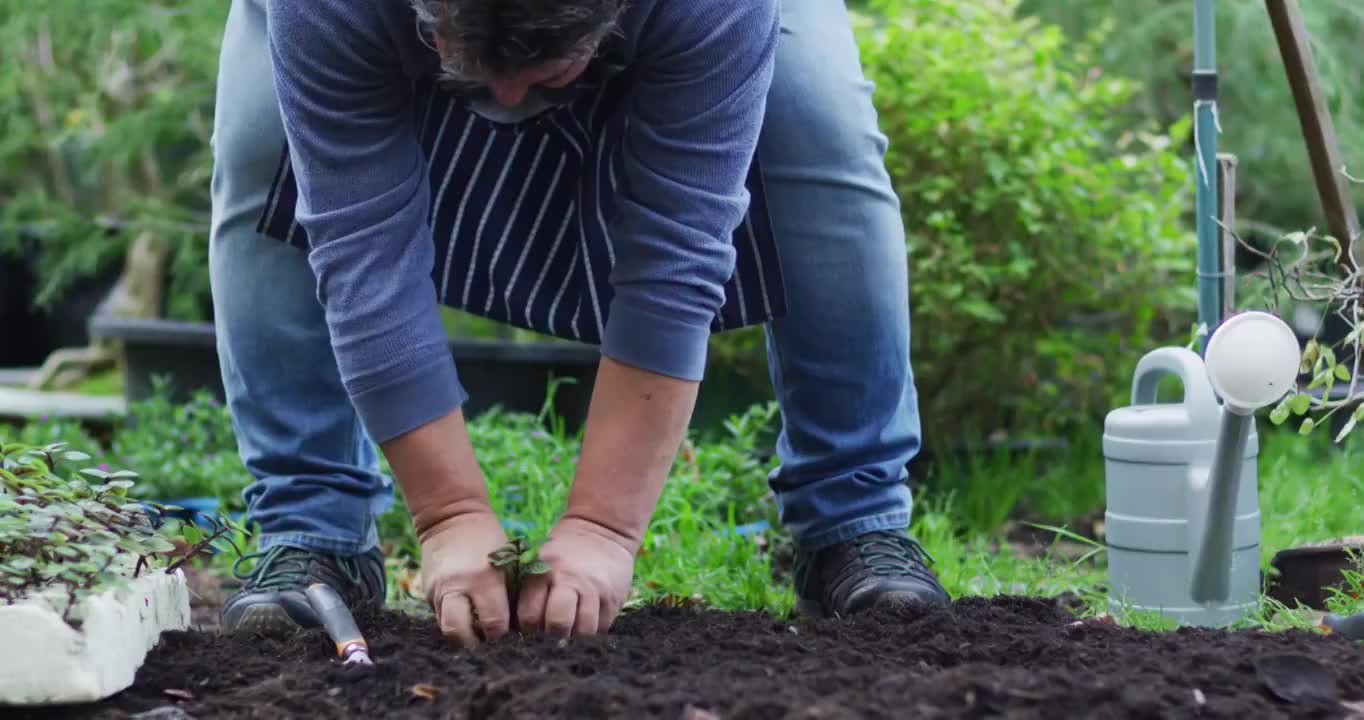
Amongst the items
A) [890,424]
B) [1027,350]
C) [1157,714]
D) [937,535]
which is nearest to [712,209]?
[890,424]

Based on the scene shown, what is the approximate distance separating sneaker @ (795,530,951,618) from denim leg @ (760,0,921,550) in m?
0.03

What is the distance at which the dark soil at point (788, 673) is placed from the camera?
4.14 ft

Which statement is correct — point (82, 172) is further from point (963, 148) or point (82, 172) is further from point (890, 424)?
point (890, 424)

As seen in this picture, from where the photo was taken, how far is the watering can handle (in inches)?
76.4

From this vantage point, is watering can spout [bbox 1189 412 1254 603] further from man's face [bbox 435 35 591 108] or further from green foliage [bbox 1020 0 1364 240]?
green foliage [bbox 1020 0 1364 240]

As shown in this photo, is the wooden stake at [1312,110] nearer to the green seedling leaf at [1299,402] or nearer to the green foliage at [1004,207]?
the green seedling leaf at [1299,402]

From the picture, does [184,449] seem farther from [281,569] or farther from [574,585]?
[574,585]

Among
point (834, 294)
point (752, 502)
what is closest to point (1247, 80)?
point (752, 502)

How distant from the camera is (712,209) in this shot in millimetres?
1676

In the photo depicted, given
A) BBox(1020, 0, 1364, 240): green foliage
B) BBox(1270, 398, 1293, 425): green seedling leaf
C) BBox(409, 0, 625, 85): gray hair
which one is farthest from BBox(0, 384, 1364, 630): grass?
BBox(1020, 0, 1364, 240): green foliage

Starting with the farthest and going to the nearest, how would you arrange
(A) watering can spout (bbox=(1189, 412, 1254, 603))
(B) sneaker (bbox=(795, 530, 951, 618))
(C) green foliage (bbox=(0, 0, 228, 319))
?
(C) green foliage (bbox=(0, 0, 228, 319)) → (B) sneaker (bbox=(795, 530, 951, 618)) → (A) watering can spout (bbox=(1189, 412, 1254, 603))

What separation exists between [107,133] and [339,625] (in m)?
3.86

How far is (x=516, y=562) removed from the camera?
1598 millimetres

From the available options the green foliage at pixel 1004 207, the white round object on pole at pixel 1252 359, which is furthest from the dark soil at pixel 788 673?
the green foliage at pixel 1004 207
